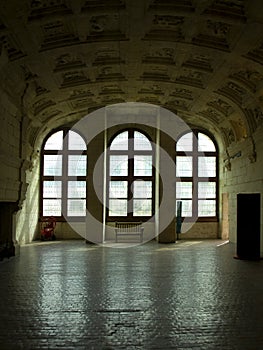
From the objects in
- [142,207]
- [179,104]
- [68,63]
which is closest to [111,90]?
[179,104]

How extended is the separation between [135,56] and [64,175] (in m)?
11.5

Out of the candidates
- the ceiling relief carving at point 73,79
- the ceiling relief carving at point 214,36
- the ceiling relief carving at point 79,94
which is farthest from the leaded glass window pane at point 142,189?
the ceiling relief carving at point 214,36

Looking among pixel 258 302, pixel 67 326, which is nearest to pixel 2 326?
pixel 67 326

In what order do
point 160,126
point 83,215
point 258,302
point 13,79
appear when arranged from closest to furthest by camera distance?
point 258,302, point 13,79, point 160,126, point 83,215

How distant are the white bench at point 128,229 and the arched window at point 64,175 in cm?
226

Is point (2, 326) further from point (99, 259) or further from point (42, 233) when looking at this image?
point (42, 233)

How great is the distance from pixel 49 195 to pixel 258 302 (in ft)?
57.3

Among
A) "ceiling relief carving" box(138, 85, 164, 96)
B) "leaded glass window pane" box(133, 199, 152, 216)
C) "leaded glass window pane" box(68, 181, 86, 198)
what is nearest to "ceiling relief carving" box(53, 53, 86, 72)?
"ceiling relief carving" box(138, 85, 164, 96)

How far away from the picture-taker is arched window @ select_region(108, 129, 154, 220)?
24.6m

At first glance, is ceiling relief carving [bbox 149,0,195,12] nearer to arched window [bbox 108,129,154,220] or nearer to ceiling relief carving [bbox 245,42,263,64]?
ceiling relief carving [bbox 245,42,263,64]

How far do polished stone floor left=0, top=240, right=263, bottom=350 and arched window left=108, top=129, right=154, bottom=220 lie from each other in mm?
8919

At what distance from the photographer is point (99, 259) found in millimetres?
15398

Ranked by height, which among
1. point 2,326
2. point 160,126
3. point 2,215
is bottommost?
point 2,326

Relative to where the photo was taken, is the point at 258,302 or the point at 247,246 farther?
the point at 247,246
